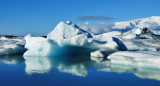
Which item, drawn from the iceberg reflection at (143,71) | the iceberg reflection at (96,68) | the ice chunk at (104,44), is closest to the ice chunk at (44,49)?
the ice chunk at (104,44)

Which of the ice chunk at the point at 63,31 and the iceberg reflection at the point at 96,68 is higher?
the ice chunk at the point at 63,31

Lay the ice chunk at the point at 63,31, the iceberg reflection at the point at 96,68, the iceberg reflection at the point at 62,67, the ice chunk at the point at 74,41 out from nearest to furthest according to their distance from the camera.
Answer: the iceberg reflection at the point at 96,68 → the iceberg reflection at the point at 62,67 → the ice chunk at the point at 74,41 → the ice chunk at the point at 63,31

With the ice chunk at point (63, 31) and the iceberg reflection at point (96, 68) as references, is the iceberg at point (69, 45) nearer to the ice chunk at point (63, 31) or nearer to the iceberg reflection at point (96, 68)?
the ice chunk at point (63, 31)

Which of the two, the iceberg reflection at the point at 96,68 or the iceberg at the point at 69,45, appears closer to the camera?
the iceberg reflection at the point at 96,68

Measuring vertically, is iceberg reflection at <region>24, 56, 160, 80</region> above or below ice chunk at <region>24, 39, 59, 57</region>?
below

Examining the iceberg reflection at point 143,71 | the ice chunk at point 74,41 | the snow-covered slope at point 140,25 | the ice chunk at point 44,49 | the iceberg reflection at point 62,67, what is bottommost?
the iceberg reflection at point 143,71

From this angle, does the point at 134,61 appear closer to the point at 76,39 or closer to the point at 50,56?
the point at 76,39

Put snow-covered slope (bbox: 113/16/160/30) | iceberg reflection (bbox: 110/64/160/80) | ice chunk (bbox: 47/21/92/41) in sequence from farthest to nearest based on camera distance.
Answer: snow-covered slope (bbox: 113/16/160/30)
ice chunk (bbox: 47/21/92/41)
iceberg reflection (bbox: 110/64/160/80)

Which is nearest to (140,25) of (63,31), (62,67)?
(63,31)

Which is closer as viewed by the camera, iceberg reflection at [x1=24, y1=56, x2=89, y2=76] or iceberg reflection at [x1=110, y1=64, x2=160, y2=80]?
iceberg reflection at [x1=110, y1=64, x2=160, y2=80]

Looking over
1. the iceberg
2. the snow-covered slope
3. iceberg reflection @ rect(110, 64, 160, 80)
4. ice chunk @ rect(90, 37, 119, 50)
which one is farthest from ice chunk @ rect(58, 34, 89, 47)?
the snow-covered slope

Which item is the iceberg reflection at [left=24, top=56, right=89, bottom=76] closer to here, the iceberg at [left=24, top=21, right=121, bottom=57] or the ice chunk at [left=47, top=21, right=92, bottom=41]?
the iceberg at [left=24, top=21, right=121, bottom=57]

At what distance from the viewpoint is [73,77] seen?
491cm

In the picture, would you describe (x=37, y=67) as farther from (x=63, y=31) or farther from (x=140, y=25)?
(x=140, y=25)
